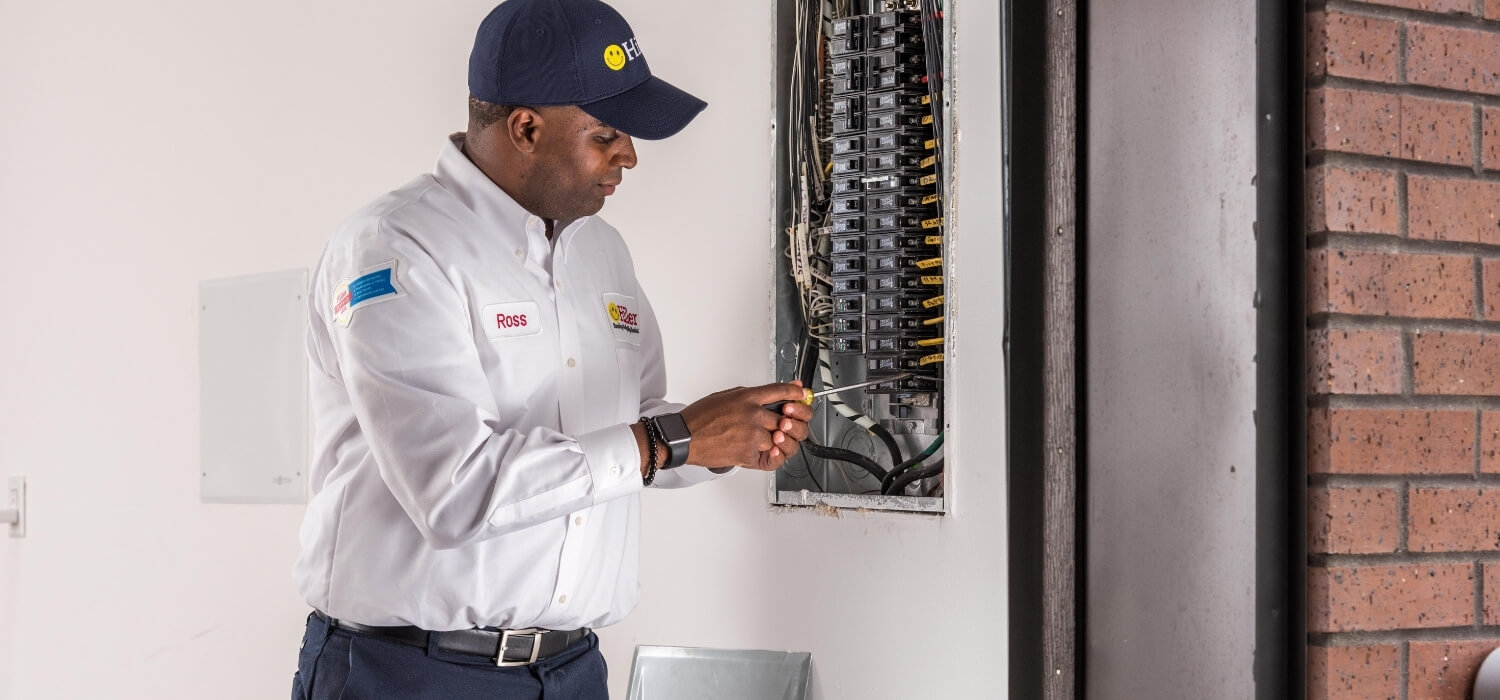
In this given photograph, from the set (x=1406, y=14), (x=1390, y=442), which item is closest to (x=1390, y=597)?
(x=1390, y=442)

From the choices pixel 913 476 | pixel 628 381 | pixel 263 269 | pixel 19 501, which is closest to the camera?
pixel 628 381

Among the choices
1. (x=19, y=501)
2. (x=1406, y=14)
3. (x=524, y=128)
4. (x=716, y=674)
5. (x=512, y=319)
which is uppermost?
(x=1406, y=14)

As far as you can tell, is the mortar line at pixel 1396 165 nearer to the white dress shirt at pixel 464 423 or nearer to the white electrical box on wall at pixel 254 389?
the white dress shirt at pixel 464 423

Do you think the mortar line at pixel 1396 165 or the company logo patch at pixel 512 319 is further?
the company logo patch at pixel 512 319

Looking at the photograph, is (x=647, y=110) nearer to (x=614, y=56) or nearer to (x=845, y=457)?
(x=614, y=56)


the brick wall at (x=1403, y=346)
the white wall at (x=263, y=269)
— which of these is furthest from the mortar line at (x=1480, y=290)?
the white wall at (x=263, y=269)

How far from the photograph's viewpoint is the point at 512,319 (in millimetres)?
1593

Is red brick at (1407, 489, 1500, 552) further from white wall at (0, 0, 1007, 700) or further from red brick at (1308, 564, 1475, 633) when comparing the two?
white wall at (0, 0, 1007, 700)

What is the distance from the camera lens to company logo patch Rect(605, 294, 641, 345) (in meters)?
1.77

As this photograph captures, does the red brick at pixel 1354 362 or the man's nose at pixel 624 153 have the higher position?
the man's nose at pixel 624 153

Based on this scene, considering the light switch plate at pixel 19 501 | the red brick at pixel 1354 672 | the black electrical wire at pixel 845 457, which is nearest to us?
the red brick at pixel 1354 672

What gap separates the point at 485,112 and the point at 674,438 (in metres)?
A: 0.50

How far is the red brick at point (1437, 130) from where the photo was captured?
146cm

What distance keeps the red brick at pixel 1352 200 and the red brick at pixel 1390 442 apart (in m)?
0.20
